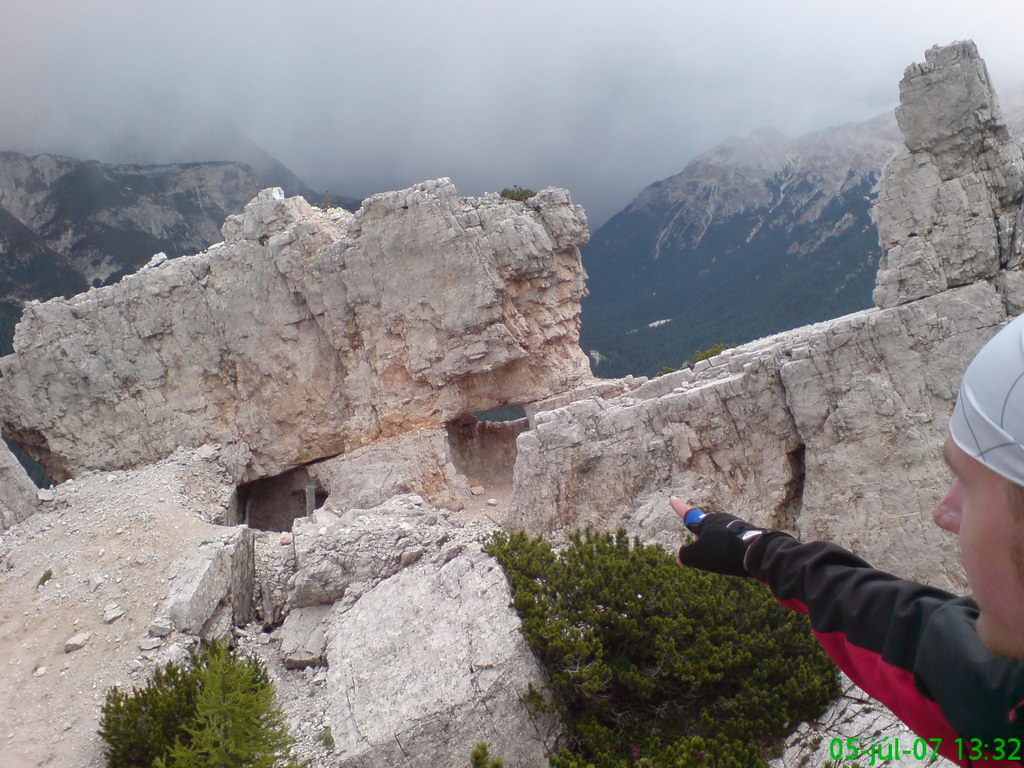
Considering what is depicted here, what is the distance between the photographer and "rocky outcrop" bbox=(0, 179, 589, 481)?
22828 millimetres

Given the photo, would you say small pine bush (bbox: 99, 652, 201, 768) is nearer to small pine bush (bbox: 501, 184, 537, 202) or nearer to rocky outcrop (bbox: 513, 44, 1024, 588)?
rocky outcrop (bbox: 513, 44, 1024, 588)

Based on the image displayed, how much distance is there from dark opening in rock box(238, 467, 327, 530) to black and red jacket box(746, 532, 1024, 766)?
26.2 m

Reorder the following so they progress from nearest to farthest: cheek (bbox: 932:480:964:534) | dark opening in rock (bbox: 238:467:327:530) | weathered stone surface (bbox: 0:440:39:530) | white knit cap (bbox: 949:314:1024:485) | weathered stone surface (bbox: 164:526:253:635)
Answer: white knit cap (bbox: 949:314:1024:485)
cheek (bbox: 932:480:964:534)
weathered stone surface (bbox: 164:526:253:635)
weathered stone surface (bbox: 0:440:39:530)
dark opening in rock (bbox: 238:467:327:530)

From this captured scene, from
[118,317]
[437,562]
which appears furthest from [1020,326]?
[118,317]

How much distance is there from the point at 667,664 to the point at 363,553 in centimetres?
825

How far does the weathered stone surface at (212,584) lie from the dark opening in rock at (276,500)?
33.4 ft

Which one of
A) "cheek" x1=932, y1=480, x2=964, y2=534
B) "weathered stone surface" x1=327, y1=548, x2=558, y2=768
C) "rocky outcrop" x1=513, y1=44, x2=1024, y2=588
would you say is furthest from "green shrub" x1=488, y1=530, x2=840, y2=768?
"cheek" x1=932, y1=480, x2=964, y2=534

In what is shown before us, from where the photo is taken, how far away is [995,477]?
1435mm

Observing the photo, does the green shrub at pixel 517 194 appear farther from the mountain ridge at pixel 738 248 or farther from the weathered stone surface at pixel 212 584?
the mountain ridge at pixel 738 248

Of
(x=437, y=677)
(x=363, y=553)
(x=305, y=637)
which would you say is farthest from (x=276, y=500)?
(x=437, y=677)

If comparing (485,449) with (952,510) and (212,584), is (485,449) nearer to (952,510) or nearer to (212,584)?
(212,584)

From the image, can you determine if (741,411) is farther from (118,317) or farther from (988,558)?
(118,317)

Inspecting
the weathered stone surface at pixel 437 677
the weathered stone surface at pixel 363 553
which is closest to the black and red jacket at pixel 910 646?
the weathered stone surface at pixel 437 677

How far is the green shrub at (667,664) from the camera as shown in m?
9.52
